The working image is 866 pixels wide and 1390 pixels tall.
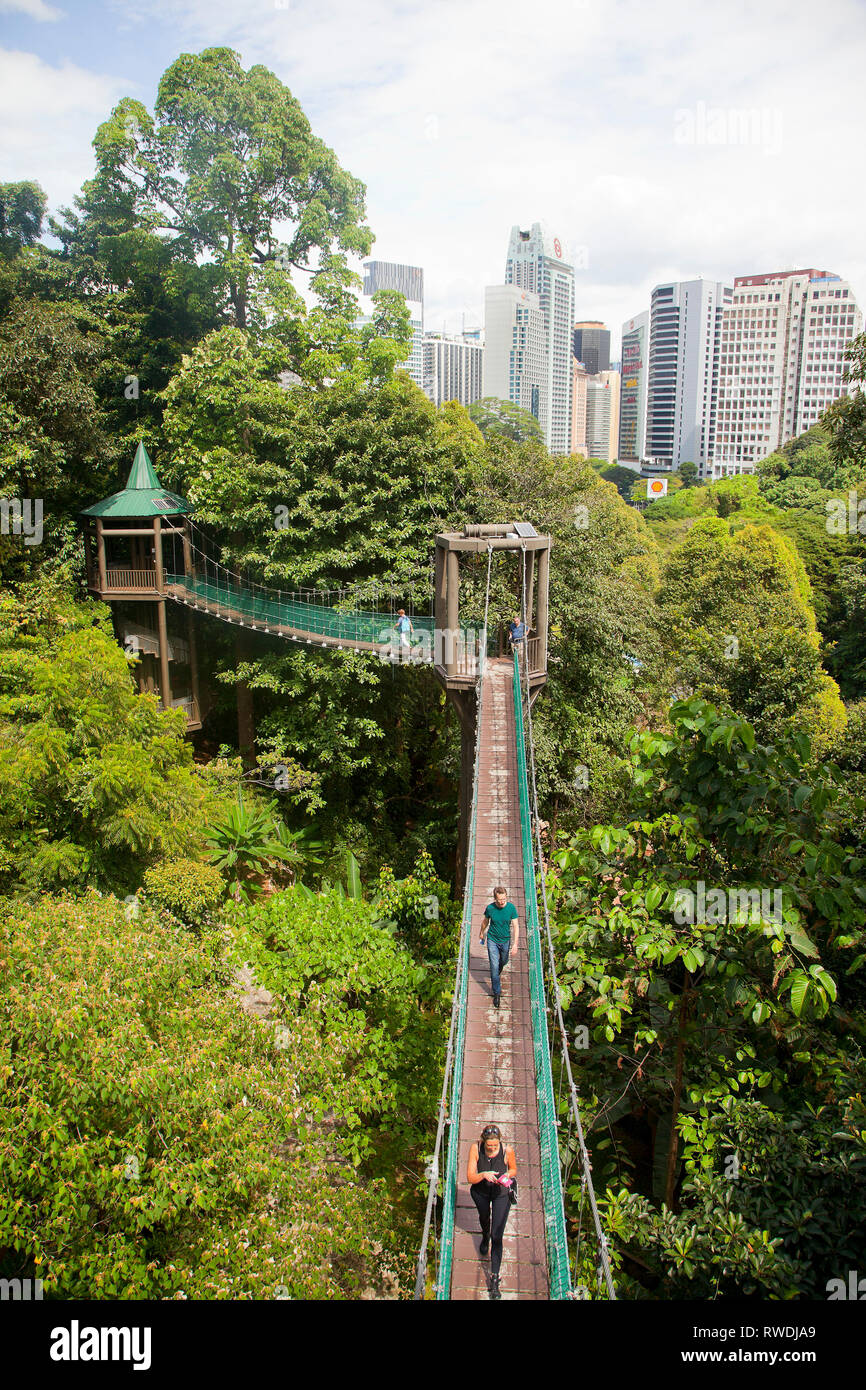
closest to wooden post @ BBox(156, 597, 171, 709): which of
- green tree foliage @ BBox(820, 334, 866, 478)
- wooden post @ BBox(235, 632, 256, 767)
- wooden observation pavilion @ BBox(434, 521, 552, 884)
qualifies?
wooden post @ BBox(235, 632, 256, 767)

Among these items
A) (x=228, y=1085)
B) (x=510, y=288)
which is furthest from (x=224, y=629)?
(x=510, y=288)

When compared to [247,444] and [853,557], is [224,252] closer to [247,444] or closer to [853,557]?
[247,444]

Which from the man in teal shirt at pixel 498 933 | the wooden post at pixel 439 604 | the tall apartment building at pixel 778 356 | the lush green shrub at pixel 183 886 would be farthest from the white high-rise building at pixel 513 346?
the man in teal shirt at pixel 498 933

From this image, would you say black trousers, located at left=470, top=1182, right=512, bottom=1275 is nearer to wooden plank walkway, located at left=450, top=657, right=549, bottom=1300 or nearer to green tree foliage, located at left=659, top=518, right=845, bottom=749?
wooden plank walkway, located at left=450, top=657, right=549, bottom=1300

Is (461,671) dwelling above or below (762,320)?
below

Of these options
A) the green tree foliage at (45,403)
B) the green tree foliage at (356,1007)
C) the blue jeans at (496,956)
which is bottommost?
the green tree foliage at (356,1007)

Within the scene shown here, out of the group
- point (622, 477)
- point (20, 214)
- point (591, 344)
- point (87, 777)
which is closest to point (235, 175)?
point (20, 214)

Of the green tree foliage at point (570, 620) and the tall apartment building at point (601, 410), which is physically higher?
the tall apartment building at point (601, 410)

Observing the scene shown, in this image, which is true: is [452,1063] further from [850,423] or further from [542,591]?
[850,423]

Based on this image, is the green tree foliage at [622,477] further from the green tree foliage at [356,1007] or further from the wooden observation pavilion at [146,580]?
the green tree foliage at [356,1007]
